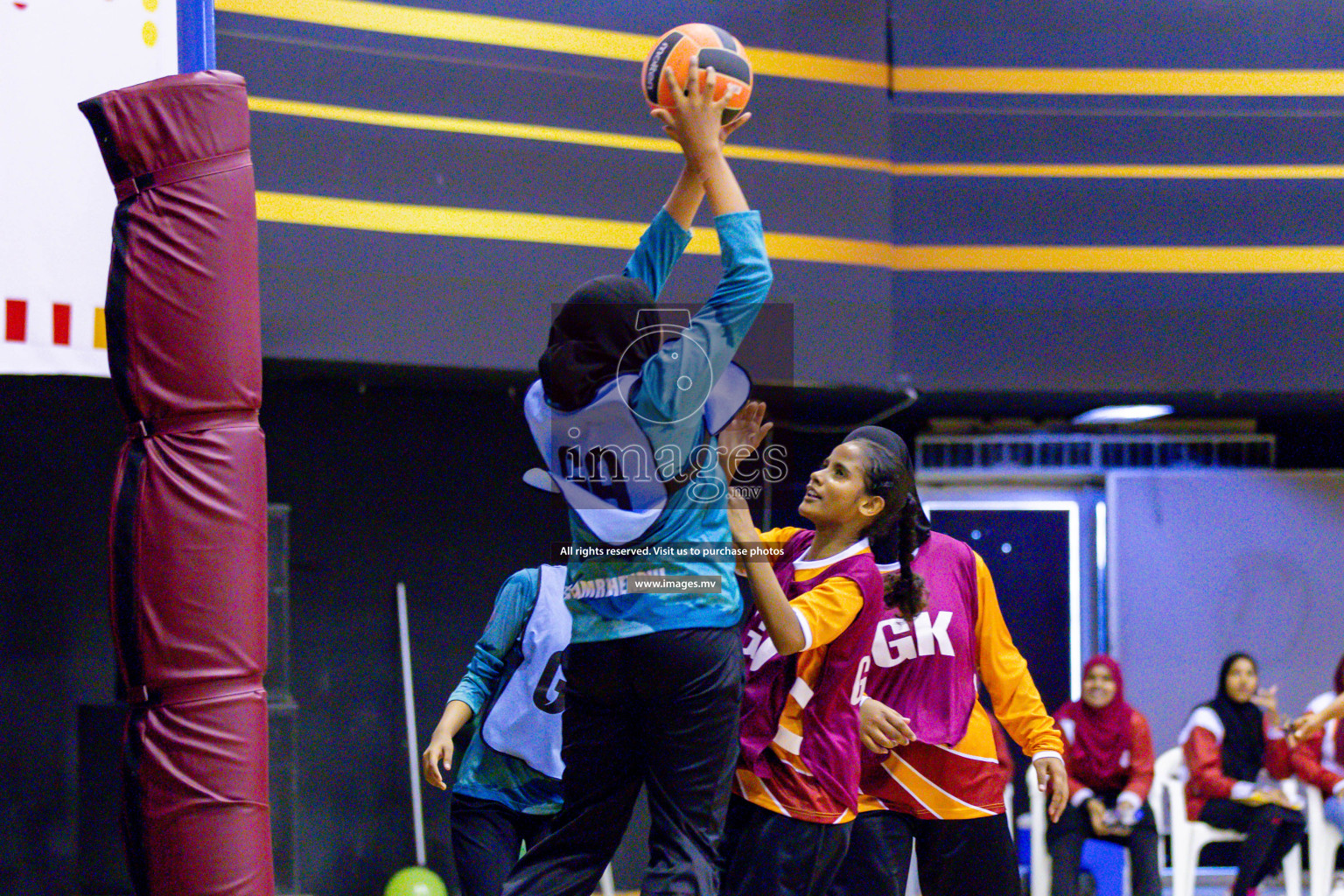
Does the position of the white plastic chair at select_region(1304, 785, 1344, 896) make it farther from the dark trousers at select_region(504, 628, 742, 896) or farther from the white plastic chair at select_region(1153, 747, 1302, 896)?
the dark trousers at select_region(504, 628, 742, 896)

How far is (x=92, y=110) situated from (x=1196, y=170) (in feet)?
20.4

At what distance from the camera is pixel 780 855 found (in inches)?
143

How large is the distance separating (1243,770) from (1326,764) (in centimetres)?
40

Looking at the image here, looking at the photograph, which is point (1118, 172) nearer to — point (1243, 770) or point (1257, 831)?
point (1243, 770)

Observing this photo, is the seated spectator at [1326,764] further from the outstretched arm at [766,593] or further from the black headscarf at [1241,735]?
the outstretched arm at [766,593]

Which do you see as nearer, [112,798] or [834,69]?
[112,798]

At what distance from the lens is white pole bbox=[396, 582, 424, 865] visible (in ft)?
25.9

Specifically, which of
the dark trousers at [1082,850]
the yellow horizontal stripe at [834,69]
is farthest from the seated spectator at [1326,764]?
the yellow horizontal stripe at [834,69]

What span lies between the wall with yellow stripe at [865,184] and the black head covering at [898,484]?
2.98m

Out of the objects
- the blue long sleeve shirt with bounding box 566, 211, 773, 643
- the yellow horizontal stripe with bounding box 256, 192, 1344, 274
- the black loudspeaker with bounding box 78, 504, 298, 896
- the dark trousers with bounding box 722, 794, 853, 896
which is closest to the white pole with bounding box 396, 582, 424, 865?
the black loudspeaker with bounding box 78, 504, 298, 896

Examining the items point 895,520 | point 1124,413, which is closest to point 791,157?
point 1124,413

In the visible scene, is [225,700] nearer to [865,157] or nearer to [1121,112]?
[865,157]

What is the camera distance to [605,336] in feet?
10.5

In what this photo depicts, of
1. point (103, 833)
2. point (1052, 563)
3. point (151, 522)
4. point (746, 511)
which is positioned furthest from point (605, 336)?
point (1052, 563)
